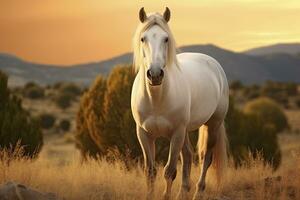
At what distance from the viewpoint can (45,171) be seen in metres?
9.56

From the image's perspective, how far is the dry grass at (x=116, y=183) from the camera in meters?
8.11

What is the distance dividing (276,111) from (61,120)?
17245 millimetres

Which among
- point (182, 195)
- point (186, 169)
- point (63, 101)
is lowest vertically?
point (63, 101)

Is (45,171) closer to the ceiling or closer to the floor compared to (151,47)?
closer to the floor

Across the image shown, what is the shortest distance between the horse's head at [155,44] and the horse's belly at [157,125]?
0.67 metres

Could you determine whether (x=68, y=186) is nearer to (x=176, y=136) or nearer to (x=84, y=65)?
(x=176, y=136)

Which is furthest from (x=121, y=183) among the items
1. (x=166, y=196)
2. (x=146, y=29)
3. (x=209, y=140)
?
(x=146, y=29)

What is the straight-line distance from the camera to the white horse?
680 centimetres

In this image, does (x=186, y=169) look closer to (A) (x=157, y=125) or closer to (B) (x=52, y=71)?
(A) (x=157, y=125)

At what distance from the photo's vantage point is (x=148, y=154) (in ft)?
24.5

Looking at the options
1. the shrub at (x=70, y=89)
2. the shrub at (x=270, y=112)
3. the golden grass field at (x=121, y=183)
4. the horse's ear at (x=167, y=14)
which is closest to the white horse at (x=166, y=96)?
the horse's ear at (x=167, y=14)

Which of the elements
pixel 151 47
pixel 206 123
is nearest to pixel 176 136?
pixel 151 47

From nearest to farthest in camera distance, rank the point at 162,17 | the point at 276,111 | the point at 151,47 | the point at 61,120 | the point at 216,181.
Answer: the point at 151,47 < the point at 162,17 < the point at 216,181 < the point at 276,111 < the point at 61,120

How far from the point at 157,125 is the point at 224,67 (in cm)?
12567
